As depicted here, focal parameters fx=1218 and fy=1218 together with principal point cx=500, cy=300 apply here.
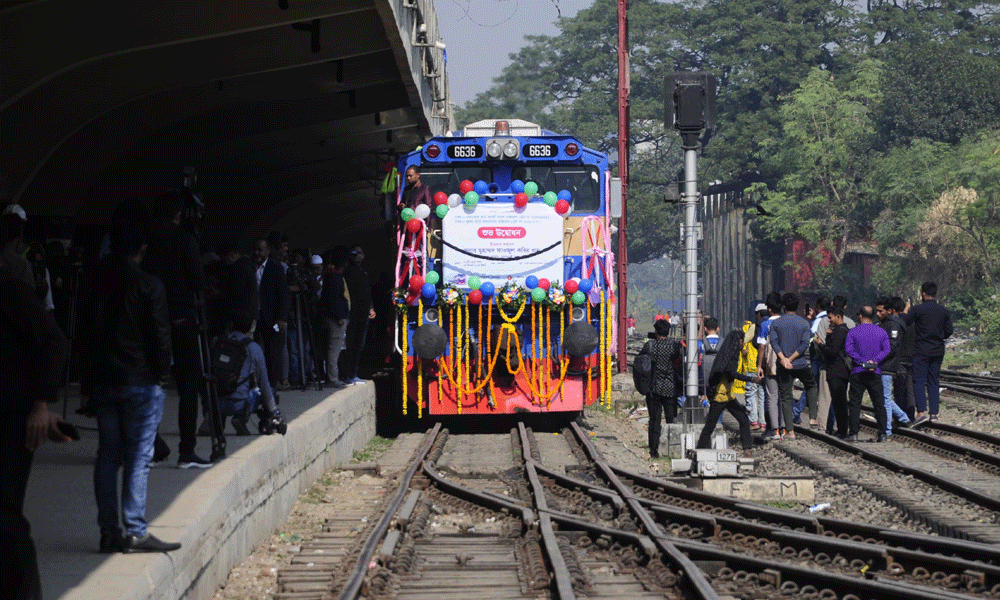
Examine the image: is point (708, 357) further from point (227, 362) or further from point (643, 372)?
point (227, 362)

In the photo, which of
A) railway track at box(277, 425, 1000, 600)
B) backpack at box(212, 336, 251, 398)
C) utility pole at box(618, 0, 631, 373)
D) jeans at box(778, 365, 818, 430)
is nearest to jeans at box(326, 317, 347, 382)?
railway track at box(277, 425, 1000, 600)

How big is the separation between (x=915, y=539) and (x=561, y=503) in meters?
3.45

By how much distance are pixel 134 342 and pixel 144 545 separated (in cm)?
111

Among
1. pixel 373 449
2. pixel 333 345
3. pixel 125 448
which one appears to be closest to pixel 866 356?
pixel 373 449

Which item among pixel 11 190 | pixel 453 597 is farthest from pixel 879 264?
pixel 453 597

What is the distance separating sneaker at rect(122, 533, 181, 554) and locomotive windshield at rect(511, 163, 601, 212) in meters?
10.7

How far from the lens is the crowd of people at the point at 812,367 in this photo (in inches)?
568

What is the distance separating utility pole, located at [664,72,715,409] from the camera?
13.7m

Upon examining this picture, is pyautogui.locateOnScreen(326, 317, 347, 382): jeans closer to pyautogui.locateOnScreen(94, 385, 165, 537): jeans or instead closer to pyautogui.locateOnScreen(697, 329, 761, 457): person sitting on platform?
pyautogui.locateOnScreen(697, 329, 761, 457): person sitting on platform

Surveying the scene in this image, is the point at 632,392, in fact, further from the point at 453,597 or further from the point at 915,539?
the point at 453,597

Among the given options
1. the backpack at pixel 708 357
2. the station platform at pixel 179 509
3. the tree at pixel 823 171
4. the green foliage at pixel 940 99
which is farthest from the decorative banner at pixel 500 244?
the green foliage at pixel 940 99

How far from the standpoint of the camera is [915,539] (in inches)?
345

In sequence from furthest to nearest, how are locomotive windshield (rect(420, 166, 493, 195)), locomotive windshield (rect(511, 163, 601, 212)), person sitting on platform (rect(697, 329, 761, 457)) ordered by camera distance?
locomotive windshield (rect(511, 163, 601, 212)) → locomotive windshield (rect(420, 166, 493, 195)) → person sitting on platform (rect(697, 329, 761, 457))

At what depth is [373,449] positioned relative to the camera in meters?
16.4
